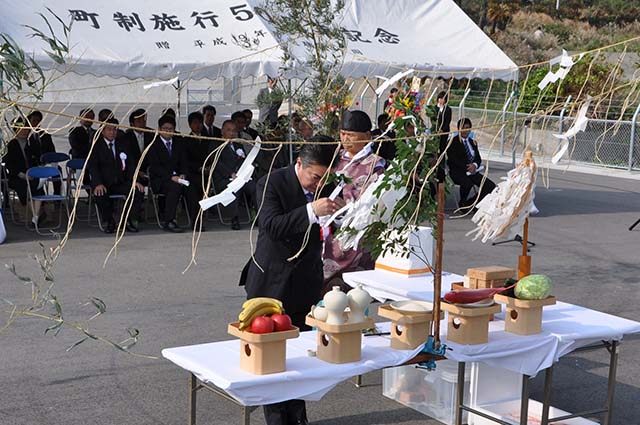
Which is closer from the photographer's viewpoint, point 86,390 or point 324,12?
point 86,390

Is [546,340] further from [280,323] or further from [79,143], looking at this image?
[79,143]

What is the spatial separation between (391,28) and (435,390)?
340 inches

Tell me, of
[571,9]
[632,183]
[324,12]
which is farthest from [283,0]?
[571,9]

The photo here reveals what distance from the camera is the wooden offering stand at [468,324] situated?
15.4ft

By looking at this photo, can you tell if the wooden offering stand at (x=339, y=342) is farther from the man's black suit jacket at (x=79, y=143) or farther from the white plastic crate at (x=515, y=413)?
the man's black suit jacket at (x=79, y=143)

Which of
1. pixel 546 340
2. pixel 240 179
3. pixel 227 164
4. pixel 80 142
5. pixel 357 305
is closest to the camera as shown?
pixel 240 179

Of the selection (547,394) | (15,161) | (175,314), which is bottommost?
(175,314)

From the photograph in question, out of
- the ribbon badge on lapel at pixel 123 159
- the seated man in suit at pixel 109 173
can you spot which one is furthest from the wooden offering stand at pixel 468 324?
the ribbon badge on lapel at pixel 123 159

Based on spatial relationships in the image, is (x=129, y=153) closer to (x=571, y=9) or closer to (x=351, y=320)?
(x=351, y=320)

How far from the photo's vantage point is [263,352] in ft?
13.4

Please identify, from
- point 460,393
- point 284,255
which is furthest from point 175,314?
point 460,393

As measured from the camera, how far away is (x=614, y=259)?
1109 cm

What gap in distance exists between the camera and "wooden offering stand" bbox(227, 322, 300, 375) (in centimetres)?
407

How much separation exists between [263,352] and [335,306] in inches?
17.9
